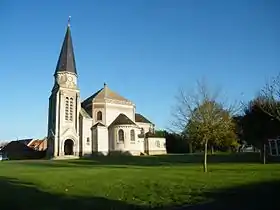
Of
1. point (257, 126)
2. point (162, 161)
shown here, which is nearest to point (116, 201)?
point (162, 161)

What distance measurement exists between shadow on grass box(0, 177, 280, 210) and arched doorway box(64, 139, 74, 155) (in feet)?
174

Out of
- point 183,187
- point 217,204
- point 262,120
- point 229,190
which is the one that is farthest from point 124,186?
point 262,120

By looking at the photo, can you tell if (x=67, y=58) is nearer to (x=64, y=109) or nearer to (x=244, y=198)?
(x=64, y=109)

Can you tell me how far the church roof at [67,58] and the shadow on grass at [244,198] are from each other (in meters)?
59.6

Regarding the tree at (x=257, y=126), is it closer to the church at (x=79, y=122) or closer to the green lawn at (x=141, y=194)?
the green lawn at (x=141, y=194)

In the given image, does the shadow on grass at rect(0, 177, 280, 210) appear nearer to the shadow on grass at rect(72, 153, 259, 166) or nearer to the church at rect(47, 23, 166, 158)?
the shadow on grass at rect(72, 153, 259, 166)

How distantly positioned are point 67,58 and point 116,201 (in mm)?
62691

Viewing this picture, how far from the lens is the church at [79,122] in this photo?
221ft

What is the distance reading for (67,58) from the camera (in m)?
72.8

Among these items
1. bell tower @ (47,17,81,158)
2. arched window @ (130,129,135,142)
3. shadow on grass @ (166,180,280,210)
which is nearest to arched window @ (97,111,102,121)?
bell tower @ (47,17,81,158)

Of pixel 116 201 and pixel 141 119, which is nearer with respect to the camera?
pixel 116 201

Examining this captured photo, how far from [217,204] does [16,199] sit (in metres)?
7.68

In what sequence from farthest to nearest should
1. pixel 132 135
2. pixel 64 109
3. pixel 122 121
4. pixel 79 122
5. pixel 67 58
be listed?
pixel 67 58 < pixel 122 121 < pixel 132 135 < pixel 79 122 < pixel 64 109

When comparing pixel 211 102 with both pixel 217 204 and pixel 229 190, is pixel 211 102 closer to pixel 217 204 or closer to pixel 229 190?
pixel 229 190
